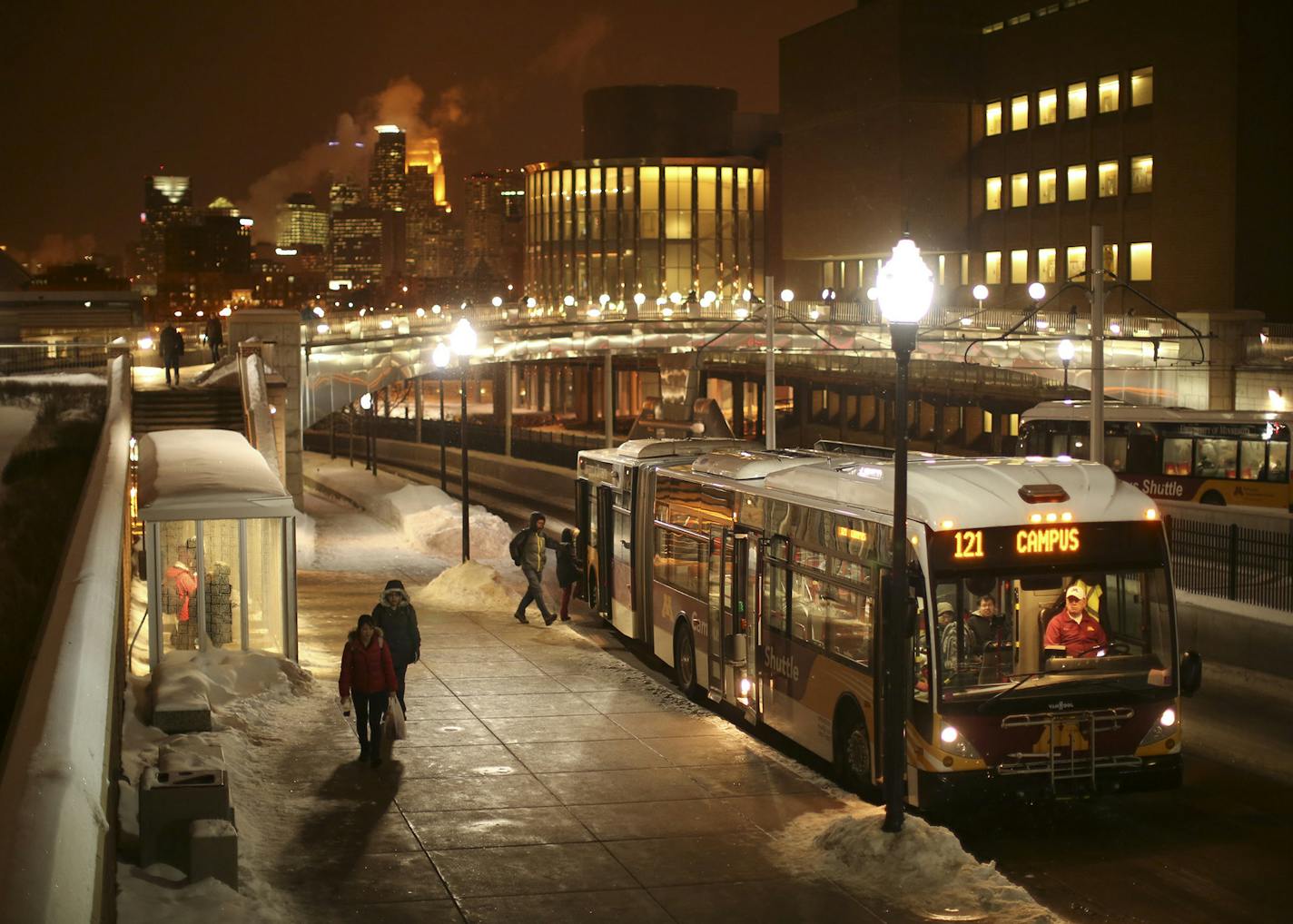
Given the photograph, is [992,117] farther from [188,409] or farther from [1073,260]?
[188,409]

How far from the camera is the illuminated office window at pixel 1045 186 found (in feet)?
254

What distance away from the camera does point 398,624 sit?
1501 centimetres

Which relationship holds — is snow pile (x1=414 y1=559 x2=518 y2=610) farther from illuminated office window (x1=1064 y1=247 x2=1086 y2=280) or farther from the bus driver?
illuminated office window (x1=1064 y1=247 x2=1086 y2=280)

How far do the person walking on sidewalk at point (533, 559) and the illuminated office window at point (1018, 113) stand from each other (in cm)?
6248

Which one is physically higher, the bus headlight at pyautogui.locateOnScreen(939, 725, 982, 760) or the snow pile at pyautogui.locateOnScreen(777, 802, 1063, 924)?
the bus headlight at pyautogui.locateOnScreen(939, 725, 982, 760)

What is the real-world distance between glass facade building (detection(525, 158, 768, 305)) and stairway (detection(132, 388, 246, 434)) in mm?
90851

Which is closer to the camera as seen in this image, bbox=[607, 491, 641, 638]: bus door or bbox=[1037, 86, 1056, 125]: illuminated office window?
bbox=[607, 491, 641, 638]: bus door

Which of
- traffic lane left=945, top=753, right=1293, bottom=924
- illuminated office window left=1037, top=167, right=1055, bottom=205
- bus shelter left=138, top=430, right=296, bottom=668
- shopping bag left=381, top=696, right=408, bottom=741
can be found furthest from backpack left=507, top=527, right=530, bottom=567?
illuminated office window left=1037, top=167, right=1055, bottom=205

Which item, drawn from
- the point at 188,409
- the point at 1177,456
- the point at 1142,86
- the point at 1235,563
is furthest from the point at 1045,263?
the point at 1235,563

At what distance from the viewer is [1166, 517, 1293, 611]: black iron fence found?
66.5ft

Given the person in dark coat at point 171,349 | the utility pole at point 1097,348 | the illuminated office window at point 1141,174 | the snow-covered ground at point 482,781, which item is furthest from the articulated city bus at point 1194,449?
the illuminated office window at point 1141,174

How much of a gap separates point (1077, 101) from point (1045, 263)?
27.2 ft

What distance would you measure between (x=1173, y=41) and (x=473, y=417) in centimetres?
7750

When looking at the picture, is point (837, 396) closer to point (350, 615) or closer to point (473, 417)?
point (473, 417)
